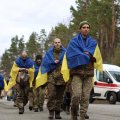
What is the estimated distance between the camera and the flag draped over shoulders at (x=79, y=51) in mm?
10391

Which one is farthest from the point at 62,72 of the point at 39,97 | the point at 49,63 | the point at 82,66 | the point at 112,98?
the point at 112,98

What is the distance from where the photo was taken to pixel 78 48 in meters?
10.5

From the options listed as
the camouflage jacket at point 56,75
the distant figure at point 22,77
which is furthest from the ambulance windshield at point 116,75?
the camouflage jacket at point 56,75

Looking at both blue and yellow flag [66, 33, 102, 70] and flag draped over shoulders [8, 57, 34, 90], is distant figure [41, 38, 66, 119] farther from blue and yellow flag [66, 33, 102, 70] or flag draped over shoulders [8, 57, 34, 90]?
flag draped over shoulders [8, 57, 34, 90]

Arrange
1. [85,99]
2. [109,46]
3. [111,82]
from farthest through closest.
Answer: [109,46] → [111,82] → [85,99]

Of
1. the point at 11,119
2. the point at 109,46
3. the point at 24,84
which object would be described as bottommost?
the point at 11,119

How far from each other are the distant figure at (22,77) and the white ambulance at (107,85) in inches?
452

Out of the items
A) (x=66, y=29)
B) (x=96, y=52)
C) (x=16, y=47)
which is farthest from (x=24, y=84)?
A: (x=16, y=47)

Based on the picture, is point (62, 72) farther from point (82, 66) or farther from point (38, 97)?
point (38, 97)

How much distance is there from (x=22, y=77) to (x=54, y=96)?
2.92 meters

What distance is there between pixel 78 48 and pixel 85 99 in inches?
39.4

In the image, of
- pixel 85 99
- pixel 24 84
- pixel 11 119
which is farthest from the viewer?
pixel 24 84

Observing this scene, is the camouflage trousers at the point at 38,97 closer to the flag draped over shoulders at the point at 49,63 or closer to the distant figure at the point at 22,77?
the distant figure at the point at 22,77

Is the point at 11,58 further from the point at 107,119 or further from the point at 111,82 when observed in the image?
the point at 107,119
